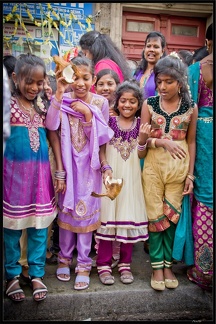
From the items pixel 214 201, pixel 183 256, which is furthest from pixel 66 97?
pixel 183 256

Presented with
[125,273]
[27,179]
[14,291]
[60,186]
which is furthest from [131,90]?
[14,291]

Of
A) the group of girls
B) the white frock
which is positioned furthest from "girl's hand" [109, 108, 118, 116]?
the white frock

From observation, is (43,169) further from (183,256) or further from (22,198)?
(183,256)

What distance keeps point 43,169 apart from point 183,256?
122 cm

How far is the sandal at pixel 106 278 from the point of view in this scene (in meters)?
2.44

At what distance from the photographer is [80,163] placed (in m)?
2.41

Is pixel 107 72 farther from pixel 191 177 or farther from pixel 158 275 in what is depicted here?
pixel 158 275

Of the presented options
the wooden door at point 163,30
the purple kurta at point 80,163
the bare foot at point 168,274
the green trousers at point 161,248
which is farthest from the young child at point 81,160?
the wooden door at point 163,30

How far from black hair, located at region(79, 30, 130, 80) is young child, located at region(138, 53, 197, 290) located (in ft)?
2.71

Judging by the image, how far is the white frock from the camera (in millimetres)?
2465

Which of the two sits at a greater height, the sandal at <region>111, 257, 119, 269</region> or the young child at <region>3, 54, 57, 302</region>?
the young child at <region>3, 54, 57, 302</region>

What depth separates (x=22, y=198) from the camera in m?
2.21

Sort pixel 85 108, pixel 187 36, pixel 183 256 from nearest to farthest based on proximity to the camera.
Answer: pixel 85 108
pixel 183 256
pixel 187 36

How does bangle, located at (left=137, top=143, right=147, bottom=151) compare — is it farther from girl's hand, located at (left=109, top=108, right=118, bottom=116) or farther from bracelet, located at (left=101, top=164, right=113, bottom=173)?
girl's hand, located at (left=109, top=108, right=118, bottom=116)
